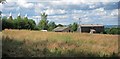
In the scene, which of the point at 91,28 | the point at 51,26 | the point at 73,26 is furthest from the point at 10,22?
the point at 91,28

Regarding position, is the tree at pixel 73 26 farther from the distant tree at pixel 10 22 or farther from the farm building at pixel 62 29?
the distant tree at pixel 10 22

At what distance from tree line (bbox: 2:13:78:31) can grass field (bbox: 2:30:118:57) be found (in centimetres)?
9

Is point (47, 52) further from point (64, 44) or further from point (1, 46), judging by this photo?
point (1, 46)

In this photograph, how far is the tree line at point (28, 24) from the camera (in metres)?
4.34

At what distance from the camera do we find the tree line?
4336mm

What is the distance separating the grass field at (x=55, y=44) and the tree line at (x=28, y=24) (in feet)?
0.30

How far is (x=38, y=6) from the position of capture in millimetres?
4508

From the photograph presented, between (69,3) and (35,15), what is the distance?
673 mm

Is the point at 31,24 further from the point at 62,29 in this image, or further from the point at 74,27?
the point at 74,27

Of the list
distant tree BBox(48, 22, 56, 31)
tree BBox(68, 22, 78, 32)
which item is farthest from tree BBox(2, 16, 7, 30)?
tree BBox(68, 22, 78, 32)

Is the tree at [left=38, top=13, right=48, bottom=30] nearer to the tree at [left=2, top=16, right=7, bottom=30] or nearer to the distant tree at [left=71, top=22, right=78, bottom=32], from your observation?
the distant tree at [left=71, top=22, right=78, bottom=32]

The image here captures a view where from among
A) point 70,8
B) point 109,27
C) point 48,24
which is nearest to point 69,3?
point 70,8

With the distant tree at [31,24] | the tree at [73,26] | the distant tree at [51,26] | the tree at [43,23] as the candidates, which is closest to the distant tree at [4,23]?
the distant tree at [31,24]

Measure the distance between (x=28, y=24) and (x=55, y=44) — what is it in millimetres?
619
